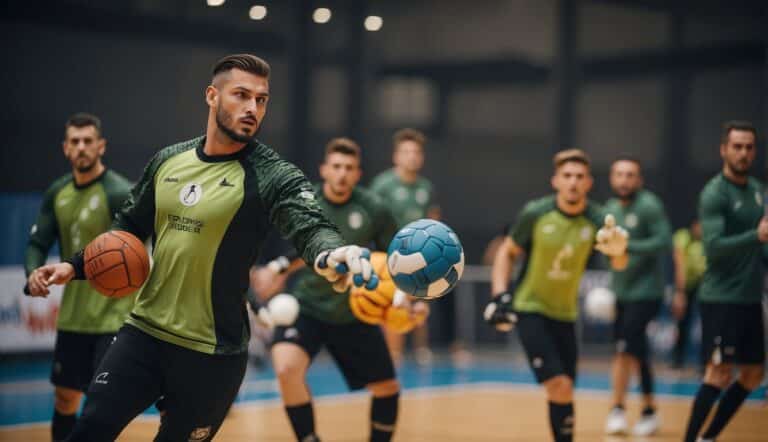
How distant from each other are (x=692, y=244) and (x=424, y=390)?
6002 mm

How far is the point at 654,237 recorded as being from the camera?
11.4m

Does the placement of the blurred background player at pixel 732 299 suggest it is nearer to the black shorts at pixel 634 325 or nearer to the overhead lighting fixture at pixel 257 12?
the black shorts at pixel 634 325

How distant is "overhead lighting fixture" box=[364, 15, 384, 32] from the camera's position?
20.8 metres

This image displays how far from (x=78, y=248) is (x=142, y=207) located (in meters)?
2.81

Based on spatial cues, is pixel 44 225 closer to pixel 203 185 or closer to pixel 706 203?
pixel 203 185

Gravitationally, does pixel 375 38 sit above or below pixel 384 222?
above

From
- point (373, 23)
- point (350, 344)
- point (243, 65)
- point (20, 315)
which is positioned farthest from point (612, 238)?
point (373, 23)

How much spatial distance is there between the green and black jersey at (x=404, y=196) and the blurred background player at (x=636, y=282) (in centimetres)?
337

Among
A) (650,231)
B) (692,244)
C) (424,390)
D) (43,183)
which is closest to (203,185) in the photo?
(650,231)

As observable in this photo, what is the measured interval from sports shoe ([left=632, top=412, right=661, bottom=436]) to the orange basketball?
709 centimetres

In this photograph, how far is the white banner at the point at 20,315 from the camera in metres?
14.9

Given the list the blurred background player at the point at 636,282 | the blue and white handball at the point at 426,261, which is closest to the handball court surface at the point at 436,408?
the blurred background player at the point at 636,282

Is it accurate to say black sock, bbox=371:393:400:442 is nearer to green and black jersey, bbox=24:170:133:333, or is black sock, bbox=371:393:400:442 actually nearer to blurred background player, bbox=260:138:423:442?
blurred background player, bbox=260:138:423:442

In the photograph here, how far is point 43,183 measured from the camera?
1723 centimetres
